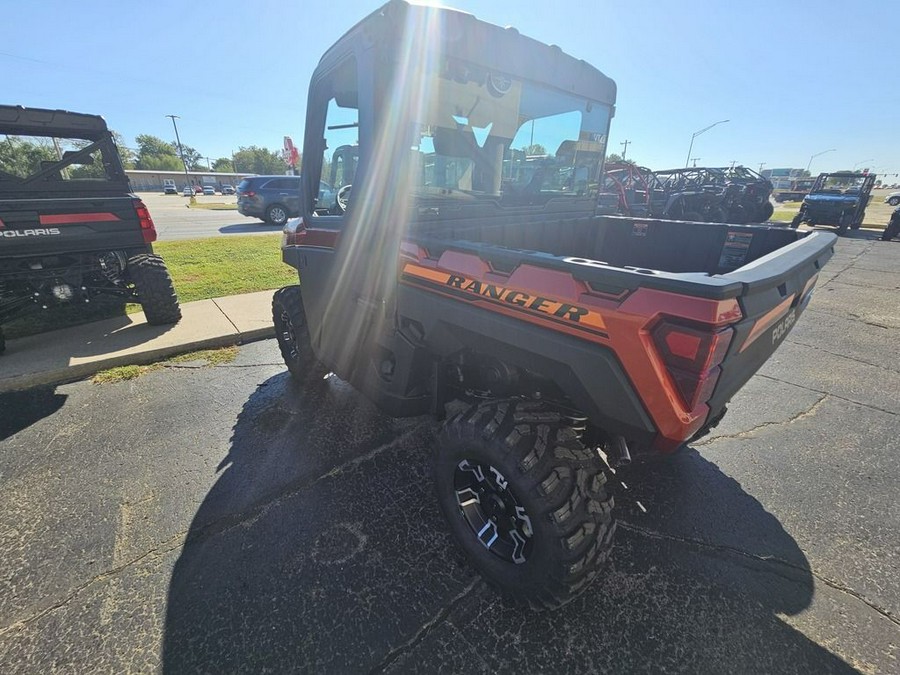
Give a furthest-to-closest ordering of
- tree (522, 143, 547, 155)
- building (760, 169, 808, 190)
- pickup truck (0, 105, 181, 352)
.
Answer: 1. building (760, 169, 808, 190)
2. pickup truck (0, 105, 181, 352)
3. tree (522, 143, 547, 155)

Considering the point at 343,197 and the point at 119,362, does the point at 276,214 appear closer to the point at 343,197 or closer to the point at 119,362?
the point at 119,362

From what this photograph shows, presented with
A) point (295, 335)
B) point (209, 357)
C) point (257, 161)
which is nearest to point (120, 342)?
point (209, 357)

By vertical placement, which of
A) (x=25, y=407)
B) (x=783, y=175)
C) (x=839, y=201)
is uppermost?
(x=783, y=175)

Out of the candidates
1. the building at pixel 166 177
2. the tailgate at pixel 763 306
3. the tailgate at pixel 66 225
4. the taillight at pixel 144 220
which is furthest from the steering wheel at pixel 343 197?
the building at pixel 166 177

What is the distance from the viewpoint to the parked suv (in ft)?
52.0

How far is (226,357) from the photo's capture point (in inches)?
175

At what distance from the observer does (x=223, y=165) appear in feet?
336

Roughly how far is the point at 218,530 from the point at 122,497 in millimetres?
789

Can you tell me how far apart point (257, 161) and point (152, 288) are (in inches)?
4166

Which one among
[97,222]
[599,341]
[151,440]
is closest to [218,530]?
[151,440]

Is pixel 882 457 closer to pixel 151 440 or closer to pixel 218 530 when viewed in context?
pixel 218 530

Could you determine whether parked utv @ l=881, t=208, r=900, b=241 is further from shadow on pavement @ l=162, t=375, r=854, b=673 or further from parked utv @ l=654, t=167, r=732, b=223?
shadow on pavement @ l=162, t=375, r=854, b=673

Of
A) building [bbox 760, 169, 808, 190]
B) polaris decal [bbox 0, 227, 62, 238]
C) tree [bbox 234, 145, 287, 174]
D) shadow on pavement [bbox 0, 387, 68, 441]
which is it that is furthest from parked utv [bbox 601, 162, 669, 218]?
tree [bbox 234, 145, 287, 174]

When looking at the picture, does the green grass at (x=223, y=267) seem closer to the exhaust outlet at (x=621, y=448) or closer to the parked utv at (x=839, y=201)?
the exhaust outlet at (x=621, y=448)
